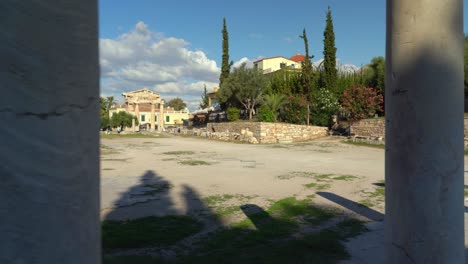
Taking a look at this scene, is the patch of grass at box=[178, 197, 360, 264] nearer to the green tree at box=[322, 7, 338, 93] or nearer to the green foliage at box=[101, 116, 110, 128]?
the green tree at box=[322, 7, 338, 93]

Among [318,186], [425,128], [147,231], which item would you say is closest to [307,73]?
[318,186]

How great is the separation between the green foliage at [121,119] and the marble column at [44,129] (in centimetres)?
6614

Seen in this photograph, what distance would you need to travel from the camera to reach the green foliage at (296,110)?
28.6 metres

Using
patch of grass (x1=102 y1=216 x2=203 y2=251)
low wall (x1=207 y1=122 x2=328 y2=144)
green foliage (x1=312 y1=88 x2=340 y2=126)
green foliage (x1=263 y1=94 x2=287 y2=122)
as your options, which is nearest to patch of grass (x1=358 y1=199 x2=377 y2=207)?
patch of grass (x1=102 y1=216 x2=203 y2=251)

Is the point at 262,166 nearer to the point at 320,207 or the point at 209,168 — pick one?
the point at 209,168

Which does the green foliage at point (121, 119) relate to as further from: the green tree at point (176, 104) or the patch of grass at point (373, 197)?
the patch of grass at point (373, 197)

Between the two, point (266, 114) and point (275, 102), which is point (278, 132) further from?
point (275, 102)

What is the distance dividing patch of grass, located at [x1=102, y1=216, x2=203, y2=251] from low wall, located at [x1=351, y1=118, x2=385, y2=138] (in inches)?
821

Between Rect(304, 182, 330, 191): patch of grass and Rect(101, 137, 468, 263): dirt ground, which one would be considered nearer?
Rect(101, 137, 468, 263): dirt ground

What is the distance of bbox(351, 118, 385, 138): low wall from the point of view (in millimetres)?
23922

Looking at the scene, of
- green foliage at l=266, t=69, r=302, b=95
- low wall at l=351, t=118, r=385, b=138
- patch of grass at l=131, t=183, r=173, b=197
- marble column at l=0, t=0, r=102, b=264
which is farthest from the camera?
green foliage at l=266, t=69, r=302, b=95

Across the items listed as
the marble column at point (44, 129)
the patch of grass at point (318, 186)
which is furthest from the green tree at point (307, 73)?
the marble column at point (44, 129)

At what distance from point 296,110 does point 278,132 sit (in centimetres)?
349

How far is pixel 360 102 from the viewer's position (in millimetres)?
25297
